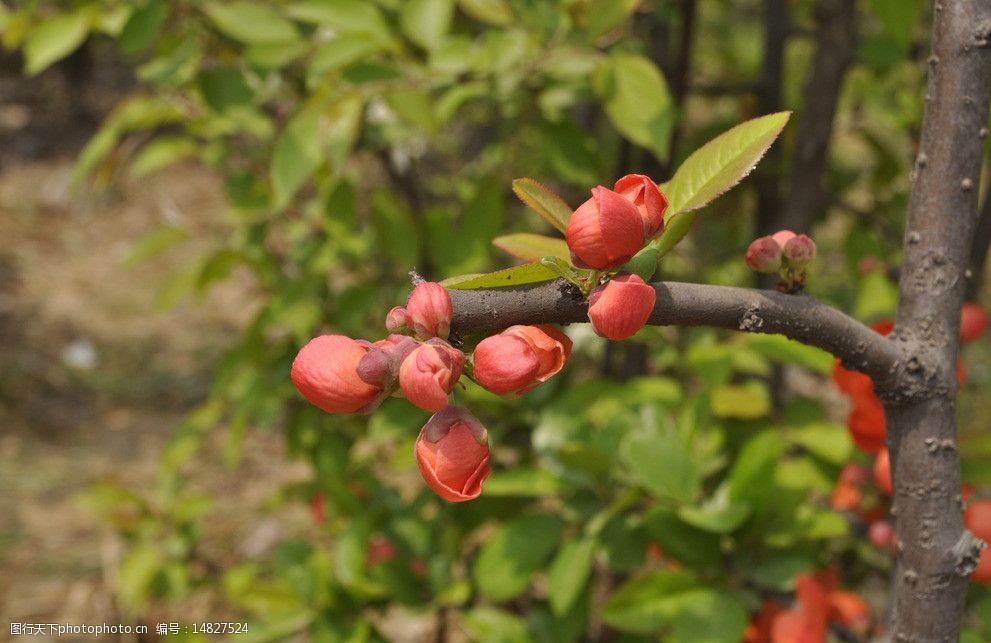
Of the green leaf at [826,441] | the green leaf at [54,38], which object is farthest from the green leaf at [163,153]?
the green leaf at [826,441]

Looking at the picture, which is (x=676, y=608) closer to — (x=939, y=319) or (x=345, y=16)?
(x=939, y=319)

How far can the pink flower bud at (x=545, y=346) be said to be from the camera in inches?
17.1

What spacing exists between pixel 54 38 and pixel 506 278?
104 centimetres

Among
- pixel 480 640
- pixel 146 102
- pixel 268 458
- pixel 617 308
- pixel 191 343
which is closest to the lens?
pixel 617 308

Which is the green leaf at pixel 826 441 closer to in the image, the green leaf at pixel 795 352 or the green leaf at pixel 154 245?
the green leaf at pixel 795 352

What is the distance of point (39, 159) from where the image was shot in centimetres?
469

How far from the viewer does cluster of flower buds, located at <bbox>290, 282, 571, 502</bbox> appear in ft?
1.35

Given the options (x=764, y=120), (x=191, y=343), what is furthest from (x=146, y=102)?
(x=191, y=343)

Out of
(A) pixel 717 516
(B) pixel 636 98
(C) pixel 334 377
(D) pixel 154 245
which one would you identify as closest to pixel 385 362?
(C) pixel 334 377

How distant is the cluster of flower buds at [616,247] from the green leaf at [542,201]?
0.03 m

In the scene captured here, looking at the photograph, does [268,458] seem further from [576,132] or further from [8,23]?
[576,132]

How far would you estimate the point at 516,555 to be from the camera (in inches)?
40.8

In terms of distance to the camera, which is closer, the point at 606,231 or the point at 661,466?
the point at 606,231

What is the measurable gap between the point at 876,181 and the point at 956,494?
1.10 meters
